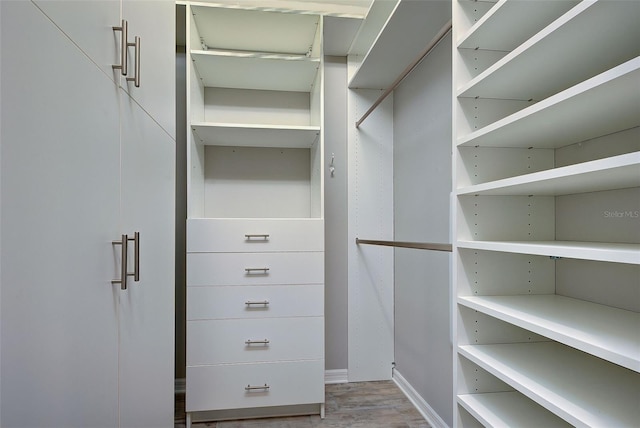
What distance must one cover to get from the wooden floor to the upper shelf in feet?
7.07

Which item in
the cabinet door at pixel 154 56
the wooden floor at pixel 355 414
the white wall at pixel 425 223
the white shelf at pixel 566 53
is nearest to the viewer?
the white shelf at pixel 566 53

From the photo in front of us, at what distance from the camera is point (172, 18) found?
127 centimetres

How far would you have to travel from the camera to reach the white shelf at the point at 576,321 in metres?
0.59

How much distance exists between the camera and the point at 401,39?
1.80 m

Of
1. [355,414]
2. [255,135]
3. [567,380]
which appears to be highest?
[255,135]

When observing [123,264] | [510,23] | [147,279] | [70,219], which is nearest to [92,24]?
[70,219]

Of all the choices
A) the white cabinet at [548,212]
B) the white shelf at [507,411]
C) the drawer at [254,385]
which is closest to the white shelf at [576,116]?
the white cabinet at [548,212]

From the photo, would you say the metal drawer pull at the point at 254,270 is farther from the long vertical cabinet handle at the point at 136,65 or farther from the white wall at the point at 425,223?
the long vertical cabinet handle at the point at 136,65

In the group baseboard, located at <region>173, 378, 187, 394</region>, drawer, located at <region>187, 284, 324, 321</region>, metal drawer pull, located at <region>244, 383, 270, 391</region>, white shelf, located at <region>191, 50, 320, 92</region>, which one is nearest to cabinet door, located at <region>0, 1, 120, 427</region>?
drawer, located at <region>187, 284, 324, 321</region>

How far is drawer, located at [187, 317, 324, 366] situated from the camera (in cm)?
183

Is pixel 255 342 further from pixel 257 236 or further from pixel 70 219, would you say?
pixel 70 219

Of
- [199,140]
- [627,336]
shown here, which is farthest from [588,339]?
[199,140]

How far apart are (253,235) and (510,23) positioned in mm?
1410

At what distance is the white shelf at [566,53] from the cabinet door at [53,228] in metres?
0.90
